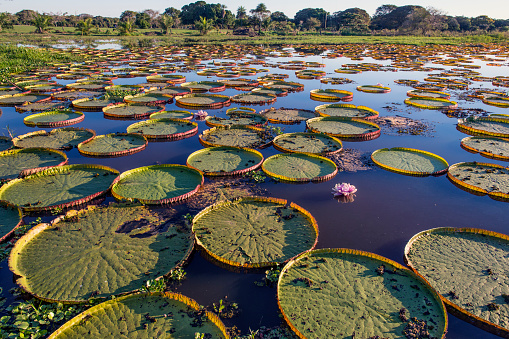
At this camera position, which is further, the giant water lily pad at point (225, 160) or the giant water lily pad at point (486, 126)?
the giant water lily pad at point (486, 126)

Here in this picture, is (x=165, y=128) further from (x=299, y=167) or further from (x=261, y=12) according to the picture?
(x=261, y=12)

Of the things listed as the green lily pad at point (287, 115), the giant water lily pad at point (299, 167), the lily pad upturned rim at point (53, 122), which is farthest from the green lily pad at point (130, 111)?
the giant water lily pad at point (299, 167)

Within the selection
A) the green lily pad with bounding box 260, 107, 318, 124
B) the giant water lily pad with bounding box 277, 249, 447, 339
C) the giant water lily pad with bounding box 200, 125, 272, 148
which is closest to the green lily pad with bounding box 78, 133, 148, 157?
the giant water lily pad with bounding box 200, 125, 272, 148

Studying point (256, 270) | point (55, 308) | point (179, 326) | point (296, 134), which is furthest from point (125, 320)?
point (296, 134)

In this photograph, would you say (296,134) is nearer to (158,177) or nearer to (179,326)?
(158,177)

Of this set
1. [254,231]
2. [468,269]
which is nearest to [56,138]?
[254,231]

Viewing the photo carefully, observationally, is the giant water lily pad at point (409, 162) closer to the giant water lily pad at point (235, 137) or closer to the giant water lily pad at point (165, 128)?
the giant water lily pad at point (235, 137)
